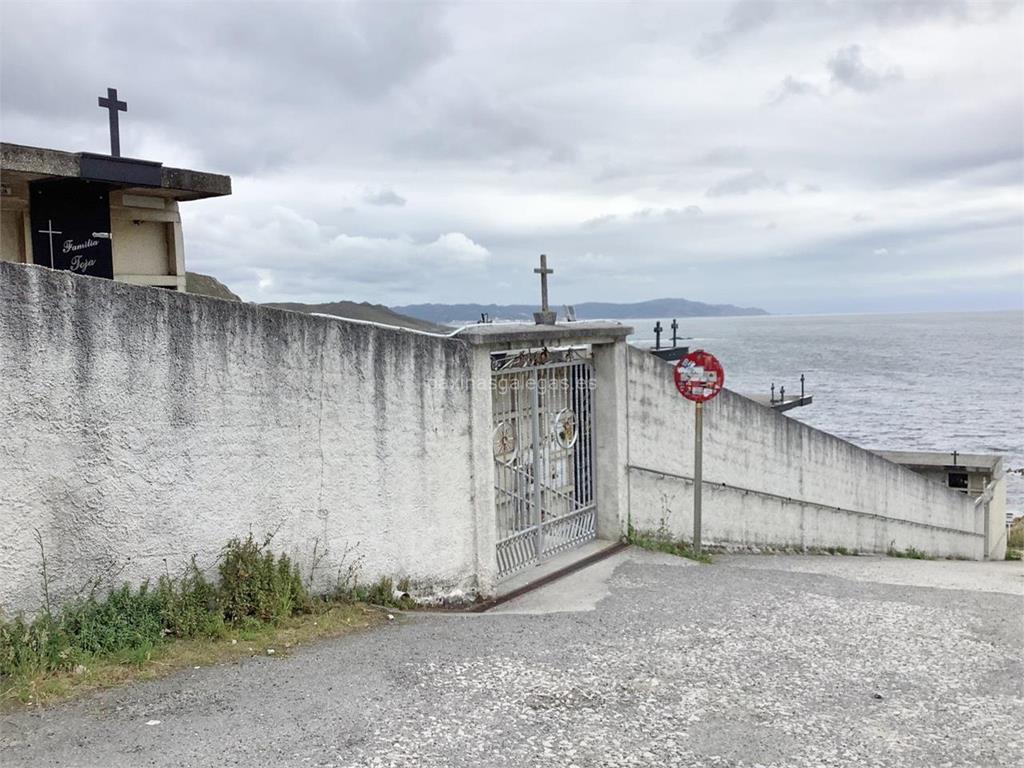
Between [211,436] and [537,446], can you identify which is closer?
[211,436]

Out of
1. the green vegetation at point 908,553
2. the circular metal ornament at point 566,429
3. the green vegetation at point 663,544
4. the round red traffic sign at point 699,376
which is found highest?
the round red traffic sign at point 699,376

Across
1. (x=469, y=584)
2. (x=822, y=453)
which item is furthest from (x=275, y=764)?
(x=822, y=453)

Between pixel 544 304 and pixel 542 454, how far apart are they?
158 cm

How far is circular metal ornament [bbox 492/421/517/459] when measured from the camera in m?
8.41

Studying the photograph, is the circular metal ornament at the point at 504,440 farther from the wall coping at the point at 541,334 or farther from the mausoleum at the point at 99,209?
the mausoleum at the point at 99,209

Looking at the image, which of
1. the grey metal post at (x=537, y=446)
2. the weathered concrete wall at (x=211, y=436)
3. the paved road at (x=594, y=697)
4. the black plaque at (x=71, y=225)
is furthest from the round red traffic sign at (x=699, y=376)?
the black plaque at (x=71, y=225)

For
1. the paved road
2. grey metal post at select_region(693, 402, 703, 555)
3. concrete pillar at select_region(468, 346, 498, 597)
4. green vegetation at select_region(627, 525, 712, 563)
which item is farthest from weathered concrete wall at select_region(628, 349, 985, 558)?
the paved road

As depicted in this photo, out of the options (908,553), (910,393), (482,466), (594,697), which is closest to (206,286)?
(482,466)

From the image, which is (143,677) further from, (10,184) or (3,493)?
(10,184)

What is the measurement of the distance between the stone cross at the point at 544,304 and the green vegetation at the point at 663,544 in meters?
2.70

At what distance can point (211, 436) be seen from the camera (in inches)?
230

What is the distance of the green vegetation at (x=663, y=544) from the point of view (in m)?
10.1

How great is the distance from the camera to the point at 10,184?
7664 millimetres

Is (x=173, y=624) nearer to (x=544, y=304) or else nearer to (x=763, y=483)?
(x=544, y=304)
